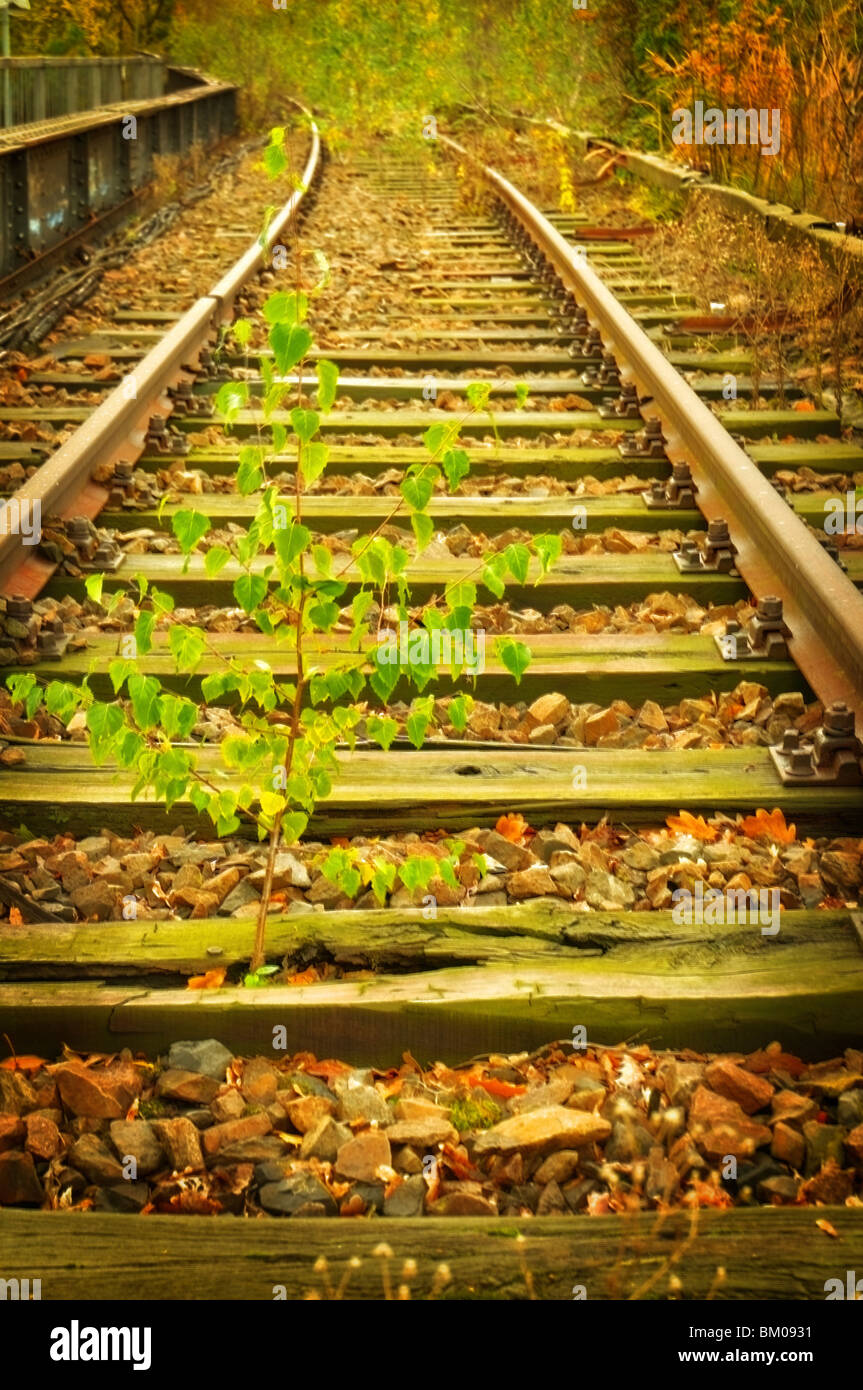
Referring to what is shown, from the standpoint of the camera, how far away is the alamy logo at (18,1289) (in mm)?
1732

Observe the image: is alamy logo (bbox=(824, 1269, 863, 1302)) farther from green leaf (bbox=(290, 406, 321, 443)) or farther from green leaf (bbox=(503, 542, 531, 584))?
green leaf (bbox=(290, 406, 321, 443))

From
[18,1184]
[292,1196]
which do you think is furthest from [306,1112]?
[18,1184]

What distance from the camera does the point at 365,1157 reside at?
2.05 meters

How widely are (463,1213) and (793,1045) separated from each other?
2.01 ft

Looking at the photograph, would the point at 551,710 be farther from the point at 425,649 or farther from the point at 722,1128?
the point at 722,1128

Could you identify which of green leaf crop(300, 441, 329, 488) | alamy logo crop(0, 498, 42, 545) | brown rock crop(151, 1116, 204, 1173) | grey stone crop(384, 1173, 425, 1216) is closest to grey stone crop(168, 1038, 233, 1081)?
brown rock crop(151, 1116, 204, 1173)

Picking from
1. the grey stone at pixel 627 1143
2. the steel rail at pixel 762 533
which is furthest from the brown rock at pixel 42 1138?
the steel rail at pixel 762 533

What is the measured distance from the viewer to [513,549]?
229 cm

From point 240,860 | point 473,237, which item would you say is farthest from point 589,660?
point 473,237

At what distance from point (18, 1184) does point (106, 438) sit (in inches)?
125

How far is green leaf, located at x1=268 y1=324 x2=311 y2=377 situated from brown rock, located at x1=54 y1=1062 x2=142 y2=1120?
41.1 inches
